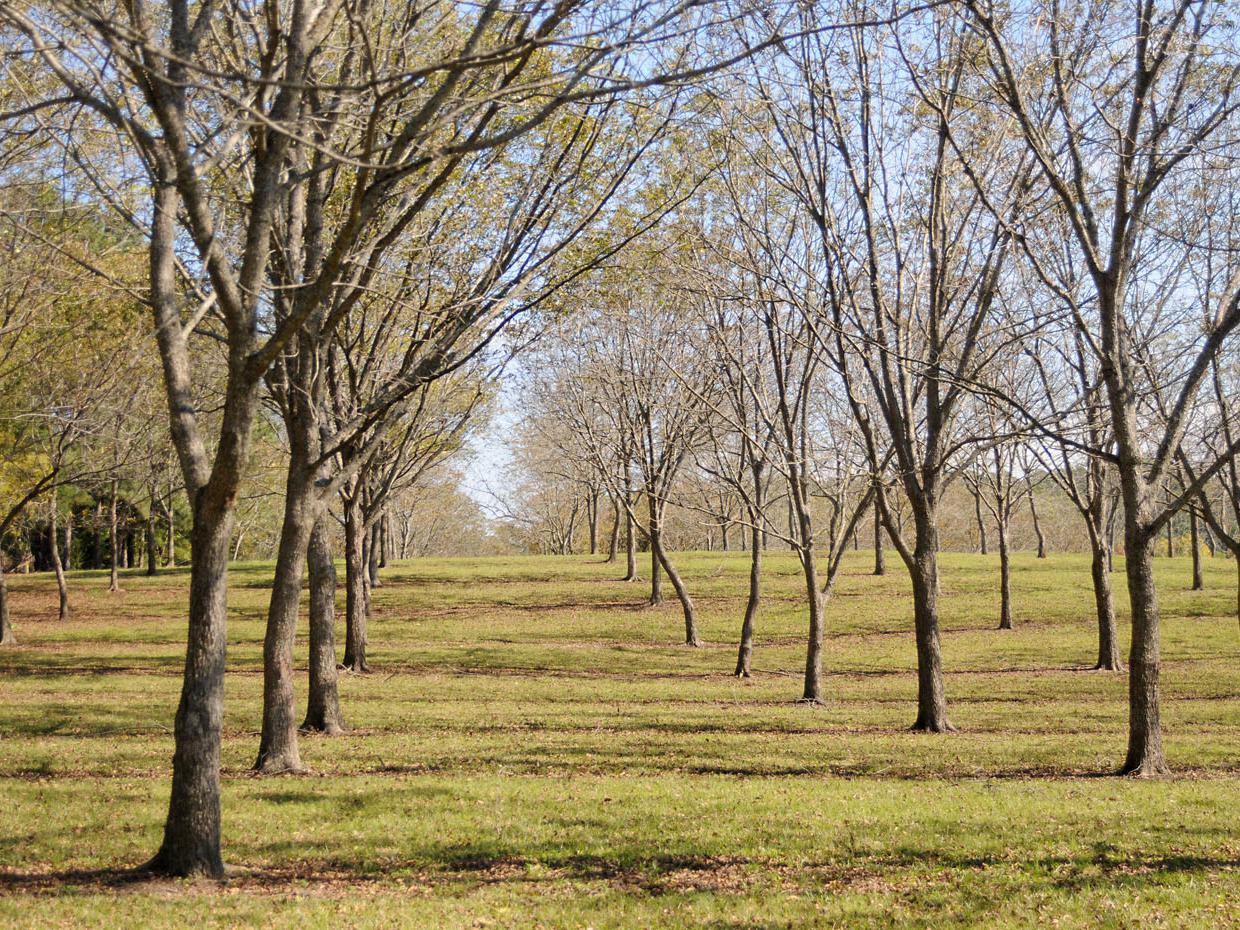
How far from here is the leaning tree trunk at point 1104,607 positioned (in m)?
23.5

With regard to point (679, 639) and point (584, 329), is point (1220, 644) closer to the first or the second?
point (679, 639)

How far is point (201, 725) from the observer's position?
6.52 meters

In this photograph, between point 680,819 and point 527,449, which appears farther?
point 527,449

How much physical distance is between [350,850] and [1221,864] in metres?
6.55

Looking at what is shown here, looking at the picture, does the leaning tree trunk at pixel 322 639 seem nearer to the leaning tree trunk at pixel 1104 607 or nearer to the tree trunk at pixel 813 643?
the tree trunk at pixel 813 643

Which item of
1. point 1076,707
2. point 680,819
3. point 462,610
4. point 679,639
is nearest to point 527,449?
point 462,610

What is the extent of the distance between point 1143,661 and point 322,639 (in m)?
10.2

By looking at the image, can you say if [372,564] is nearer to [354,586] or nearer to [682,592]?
[682,592]

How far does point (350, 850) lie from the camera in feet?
25.6

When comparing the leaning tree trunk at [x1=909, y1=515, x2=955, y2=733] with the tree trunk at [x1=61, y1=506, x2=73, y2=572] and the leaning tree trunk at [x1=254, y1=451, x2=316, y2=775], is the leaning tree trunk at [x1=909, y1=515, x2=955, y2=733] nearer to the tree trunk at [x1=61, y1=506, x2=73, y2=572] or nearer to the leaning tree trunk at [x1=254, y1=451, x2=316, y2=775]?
the leaning tree trunk at [x1=254, y1=451, x2=316, y2=775]

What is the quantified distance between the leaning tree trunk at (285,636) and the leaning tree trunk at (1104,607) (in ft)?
63.6

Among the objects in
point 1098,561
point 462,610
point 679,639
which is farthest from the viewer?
point 462,610

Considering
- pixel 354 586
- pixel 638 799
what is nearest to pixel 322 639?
pixel 638 799

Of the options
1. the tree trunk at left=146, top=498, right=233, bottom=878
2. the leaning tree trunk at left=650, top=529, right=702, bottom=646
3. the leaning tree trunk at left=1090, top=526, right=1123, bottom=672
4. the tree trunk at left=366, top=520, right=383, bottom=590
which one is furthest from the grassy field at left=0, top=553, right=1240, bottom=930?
the tree trunk at left=366, top=520, right=383, bottom=590
